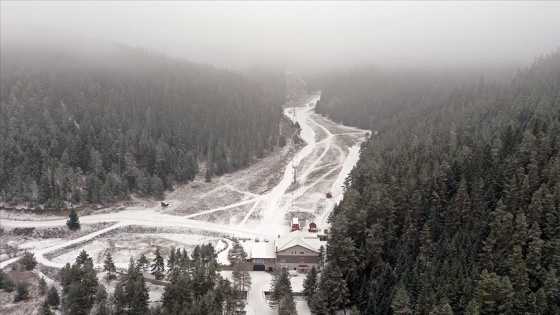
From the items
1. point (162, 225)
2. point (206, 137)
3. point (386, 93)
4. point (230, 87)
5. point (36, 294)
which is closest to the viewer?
point (36, 294)

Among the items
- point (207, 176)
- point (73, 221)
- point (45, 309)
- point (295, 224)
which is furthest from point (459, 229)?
point (207, 176)

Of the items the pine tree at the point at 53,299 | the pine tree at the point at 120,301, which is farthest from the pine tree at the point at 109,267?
the pine tree at the point at 120,301

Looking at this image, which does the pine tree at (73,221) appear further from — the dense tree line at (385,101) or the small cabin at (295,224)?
the dense tree line at (385,101)

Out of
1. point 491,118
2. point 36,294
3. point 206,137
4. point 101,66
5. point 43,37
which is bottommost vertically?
point 36,294

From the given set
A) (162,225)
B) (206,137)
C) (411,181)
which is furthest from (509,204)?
(206,137)

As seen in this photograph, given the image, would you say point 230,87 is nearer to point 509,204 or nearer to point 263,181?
point 263,181

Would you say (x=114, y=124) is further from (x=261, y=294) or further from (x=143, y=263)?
(x=261, y=294)
